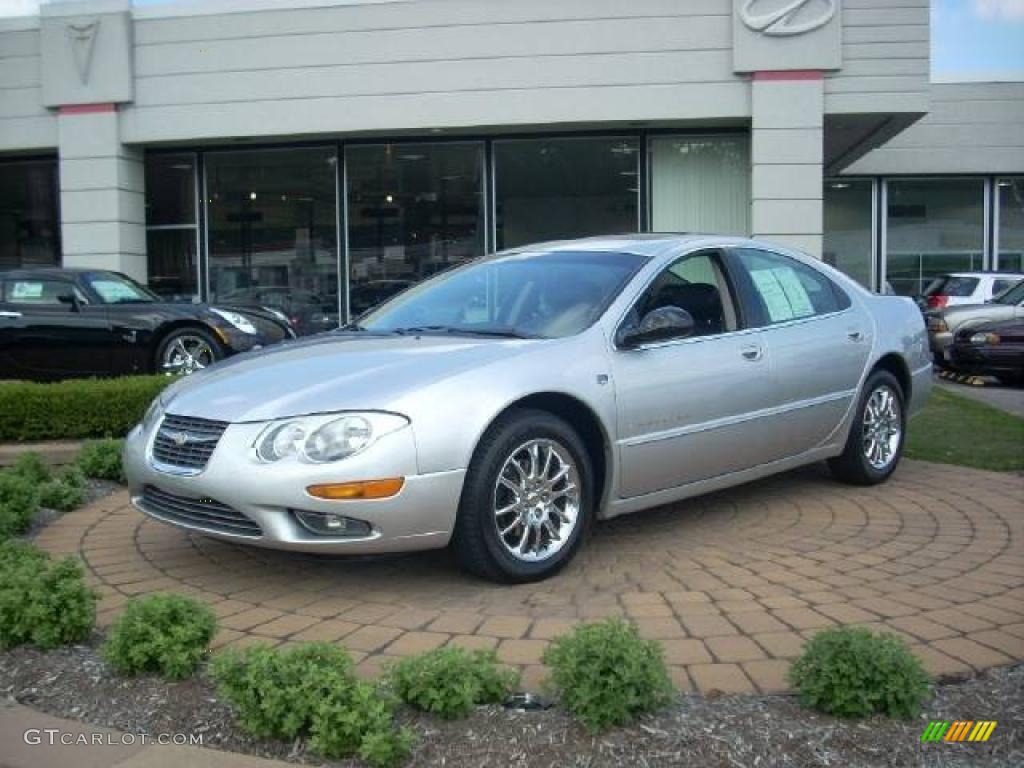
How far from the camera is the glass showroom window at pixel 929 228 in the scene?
2288 centimetres

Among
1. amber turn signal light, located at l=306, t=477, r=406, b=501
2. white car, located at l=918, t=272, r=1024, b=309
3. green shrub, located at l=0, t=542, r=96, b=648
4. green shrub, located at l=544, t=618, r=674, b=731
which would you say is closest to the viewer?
green shrub, located at l=544, t=618, r=674, b=731

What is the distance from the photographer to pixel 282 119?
52.6ft

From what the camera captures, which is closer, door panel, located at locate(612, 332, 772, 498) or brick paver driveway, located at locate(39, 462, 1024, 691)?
brick paver driveway, located at locate(39, 462, 1024, 691)

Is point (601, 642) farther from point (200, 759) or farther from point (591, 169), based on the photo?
point (591, 169)

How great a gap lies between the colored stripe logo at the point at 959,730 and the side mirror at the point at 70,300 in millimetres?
10157

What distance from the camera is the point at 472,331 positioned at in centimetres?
505

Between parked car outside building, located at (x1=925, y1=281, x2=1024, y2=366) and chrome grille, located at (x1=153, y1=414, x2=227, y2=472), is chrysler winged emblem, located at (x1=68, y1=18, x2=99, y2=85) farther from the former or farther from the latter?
chrome grille, located at (x1=153, y1=414, x2=227, y2=472)

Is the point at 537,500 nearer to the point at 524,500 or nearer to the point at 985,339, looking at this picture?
the point at 524,500

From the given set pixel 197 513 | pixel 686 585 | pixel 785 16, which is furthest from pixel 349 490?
pixel 785 16

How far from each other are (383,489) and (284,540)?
0.44 meters

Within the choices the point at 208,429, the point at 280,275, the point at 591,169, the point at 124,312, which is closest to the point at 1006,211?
the point at 591,169

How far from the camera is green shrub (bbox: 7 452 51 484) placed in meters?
6.20

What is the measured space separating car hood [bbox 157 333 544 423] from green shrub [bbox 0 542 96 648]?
84 cm

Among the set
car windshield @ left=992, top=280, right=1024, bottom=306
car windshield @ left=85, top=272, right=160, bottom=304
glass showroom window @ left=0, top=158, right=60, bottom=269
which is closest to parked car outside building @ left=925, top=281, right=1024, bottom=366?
car windshield @ left=992, top=280, right=1024, bottom=306
